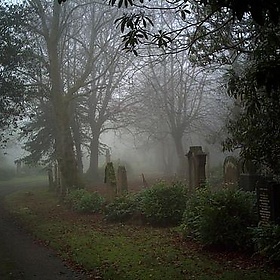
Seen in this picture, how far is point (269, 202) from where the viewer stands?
948cm

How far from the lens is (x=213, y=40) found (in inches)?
426

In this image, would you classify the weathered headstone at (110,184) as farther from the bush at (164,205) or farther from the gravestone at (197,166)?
the gravestone at (197,166)

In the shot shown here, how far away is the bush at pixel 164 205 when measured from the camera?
14.6 m

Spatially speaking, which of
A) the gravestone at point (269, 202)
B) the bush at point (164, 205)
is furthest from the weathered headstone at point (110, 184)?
the gravestone at point (269, 202)

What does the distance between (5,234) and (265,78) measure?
12931mm

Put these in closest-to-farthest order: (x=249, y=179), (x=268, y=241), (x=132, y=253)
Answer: (x=268, y=241)
(x=132, y=253)
(x=249, y=179)

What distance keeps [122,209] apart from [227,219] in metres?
6.53

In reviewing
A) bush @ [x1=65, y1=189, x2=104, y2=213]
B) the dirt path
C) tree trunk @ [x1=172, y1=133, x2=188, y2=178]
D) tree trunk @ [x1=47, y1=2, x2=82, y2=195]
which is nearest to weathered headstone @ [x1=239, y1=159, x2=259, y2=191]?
bush @ [x1=65, y1=189, x2=104, y2=213]

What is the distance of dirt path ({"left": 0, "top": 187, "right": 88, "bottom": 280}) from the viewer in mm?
9328

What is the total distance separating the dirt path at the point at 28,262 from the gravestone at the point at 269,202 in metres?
3.84

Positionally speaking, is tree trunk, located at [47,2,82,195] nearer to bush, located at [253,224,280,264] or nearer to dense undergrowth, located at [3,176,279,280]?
dense undergrowth, located at [3,176,279,280]

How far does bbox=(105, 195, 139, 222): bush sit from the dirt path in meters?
2.96

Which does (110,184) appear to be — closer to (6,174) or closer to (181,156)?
(181,156)

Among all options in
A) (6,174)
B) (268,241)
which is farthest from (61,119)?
(6,174)
